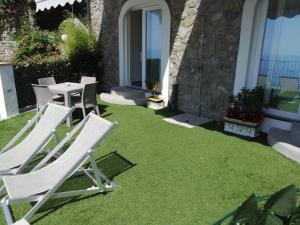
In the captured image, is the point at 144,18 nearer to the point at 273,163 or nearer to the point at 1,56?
the point at 273,163

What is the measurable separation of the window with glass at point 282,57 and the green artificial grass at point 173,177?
1720 millimetres

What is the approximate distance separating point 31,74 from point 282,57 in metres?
10.7

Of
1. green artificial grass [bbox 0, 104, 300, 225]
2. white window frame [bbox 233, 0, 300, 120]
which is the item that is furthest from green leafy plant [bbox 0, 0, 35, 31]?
white window frame [bbox 233, 0, 300, 120]

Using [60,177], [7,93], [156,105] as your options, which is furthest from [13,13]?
[60,177]

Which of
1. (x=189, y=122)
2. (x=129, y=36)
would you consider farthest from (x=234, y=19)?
(x=129, y=36)

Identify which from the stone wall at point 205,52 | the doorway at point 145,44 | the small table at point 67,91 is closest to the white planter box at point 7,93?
the small table at point 67,91

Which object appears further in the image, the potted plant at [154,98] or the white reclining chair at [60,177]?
the potted plant at [154,98]

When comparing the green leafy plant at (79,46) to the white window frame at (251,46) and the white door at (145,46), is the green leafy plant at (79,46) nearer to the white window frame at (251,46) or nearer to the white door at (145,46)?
the white door at (145,46)

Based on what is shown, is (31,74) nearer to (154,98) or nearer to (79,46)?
(79,46)

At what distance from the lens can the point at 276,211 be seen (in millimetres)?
1919

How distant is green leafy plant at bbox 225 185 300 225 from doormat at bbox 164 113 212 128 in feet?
24.4

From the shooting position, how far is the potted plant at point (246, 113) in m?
8.24

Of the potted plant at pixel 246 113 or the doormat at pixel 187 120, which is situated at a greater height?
the potted plant at pixel 246 113

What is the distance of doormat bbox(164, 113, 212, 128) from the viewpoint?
9.59m
